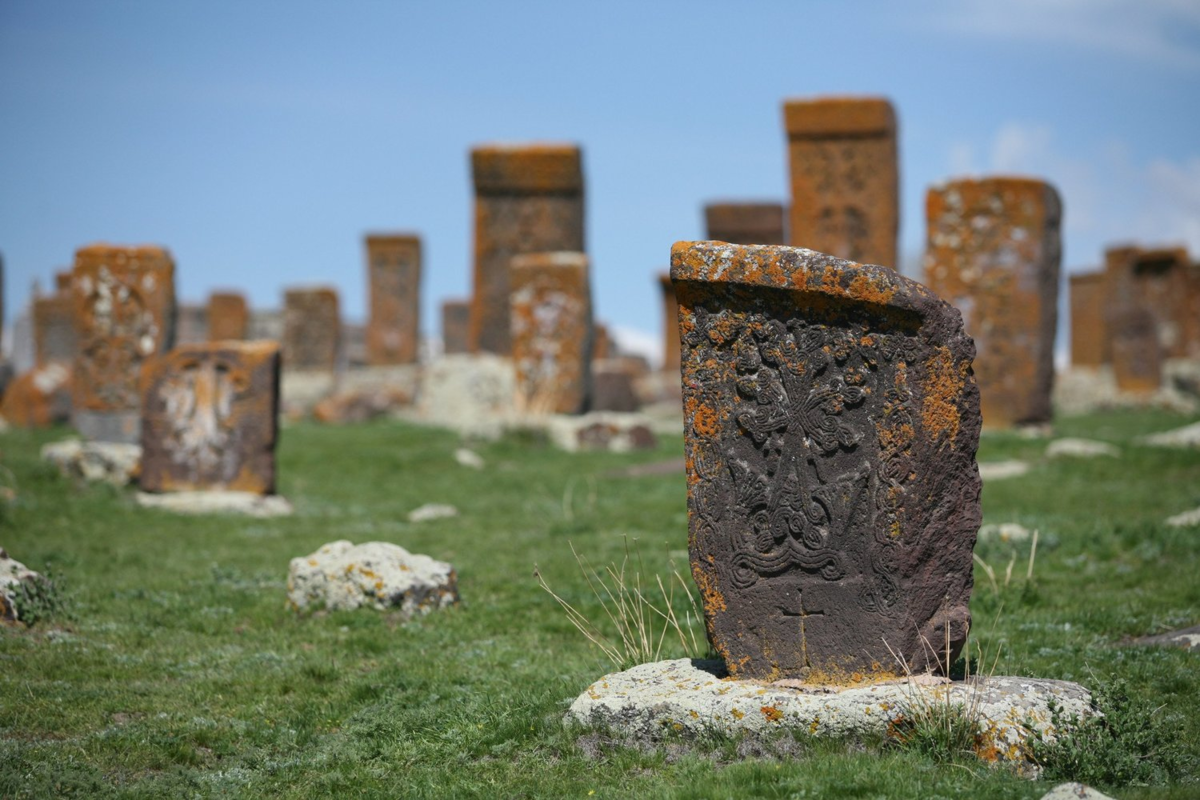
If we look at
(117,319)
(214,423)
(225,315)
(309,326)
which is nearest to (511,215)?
(117,319)

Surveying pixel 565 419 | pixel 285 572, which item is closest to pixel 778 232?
pixel 565 419

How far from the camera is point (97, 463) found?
12742 mm

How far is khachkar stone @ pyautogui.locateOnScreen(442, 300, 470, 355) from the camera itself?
132ft

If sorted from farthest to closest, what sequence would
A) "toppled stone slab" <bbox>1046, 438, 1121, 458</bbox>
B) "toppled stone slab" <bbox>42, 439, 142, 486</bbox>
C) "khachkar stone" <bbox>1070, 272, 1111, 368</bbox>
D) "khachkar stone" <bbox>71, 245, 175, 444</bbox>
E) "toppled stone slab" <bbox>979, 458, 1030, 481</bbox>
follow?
"khachkar stone" <bbox>1070, 272, 1111, 368</bbox> → "khachkar stone" <bbox>71, 245, 175, 444</bbox> → "toppled stone slab" <bbox>1046, 438, 1121, 458</bbox> → "toppled stone slab" <bbox>42, 439, 142, 486</bbox> → "toppled stone slab" <bbox>979, 458, 1030, 481</bbox>

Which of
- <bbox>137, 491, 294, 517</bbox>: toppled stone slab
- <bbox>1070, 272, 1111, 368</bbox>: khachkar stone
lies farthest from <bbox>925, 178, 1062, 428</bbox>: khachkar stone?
<bbox>1070, 272, 1111, 368</bbox>: khachkar stone

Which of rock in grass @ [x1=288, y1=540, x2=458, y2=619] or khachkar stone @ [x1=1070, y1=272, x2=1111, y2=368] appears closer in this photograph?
rock in grass @ [x1=288, y1=540, x2=458, y2=619]

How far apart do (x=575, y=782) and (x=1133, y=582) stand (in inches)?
172

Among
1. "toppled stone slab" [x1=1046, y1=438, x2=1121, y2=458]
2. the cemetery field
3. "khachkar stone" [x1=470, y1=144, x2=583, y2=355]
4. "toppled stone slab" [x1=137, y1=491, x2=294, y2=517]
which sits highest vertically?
"khachkar stone" [x1=470, y1=144, x2=583, y2=355]

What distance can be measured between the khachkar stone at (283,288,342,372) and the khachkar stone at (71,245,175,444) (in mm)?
14709

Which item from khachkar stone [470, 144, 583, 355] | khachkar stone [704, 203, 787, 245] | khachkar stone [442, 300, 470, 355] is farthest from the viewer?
khachkar stone [442, 300, 470, 355]

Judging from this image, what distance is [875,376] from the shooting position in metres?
4.96

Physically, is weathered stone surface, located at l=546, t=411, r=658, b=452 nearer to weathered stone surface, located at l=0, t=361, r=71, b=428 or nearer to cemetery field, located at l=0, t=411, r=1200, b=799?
cemetery field, located at l=0, t=411, r=1200, b=799

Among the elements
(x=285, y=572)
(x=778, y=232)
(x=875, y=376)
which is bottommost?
(x=285, y=572)

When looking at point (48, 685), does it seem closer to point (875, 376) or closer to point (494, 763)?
point (494, 763)
